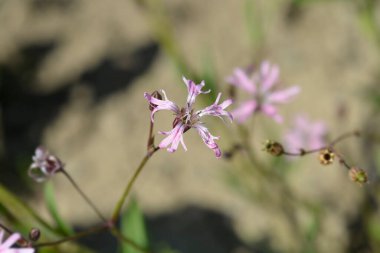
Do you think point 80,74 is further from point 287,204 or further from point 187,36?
point 287,204

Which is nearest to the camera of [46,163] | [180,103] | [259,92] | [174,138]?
[174,138]

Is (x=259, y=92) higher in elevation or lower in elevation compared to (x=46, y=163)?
lower

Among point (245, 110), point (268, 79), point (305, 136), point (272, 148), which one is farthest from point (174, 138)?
point (305, 136)

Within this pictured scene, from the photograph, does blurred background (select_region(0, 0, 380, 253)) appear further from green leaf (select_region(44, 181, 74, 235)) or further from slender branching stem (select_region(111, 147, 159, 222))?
slender branching stem (select_region(111, 147, 159, 222))

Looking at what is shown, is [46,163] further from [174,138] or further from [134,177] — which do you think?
[174,138]

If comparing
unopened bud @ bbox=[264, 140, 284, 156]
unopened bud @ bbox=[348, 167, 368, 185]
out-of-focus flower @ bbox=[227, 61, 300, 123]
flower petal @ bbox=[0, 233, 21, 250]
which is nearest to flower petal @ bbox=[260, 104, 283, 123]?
out-of-focus flower @ bbox=[227, 61, 300, 123]

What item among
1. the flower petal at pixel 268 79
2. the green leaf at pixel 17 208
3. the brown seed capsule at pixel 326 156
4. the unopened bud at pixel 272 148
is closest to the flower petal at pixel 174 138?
the unopened bud at pixel 272 148

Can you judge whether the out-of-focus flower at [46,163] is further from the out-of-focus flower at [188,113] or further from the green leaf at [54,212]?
the out-of-focus flower at [188,113]
